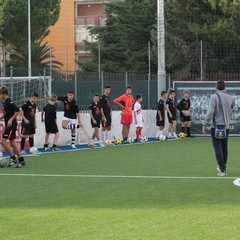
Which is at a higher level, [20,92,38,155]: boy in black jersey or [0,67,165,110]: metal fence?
[0,67,165,110]: metal fence

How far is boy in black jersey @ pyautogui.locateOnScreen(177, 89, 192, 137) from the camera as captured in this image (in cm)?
2883

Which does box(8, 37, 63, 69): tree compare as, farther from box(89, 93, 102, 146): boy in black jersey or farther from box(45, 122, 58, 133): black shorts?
box(45, 122, 58, 133): black shorts

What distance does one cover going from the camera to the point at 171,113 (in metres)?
28.3

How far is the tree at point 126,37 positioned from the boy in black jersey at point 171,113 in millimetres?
27655

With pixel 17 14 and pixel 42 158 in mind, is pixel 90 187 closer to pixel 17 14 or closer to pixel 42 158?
pixel 42 158

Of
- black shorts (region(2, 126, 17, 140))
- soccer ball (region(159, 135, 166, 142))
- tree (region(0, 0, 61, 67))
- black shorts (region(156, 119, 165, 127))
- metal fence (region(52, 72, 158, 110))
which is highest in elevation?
tree (region(0, 0, 61, 67))

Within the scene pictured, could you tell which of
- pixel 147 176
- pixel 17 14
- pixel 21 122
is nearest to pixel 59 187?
pixel 147 176

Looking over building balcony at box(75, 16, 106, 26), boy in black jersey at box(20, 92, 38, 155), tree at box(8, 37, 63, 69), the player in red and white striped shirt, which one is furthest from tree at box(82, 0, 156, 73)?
boy in black jersey at box(20, 92, 38, 155)

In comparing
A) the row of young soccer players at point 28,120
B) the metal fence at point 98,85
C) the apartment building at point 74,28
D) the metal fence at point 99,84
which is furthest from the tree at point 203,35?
the row of young soccer players at point 28,120

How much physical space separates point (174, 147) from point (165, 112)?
623 cm

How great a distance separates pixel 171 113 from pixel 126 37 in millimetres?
31686

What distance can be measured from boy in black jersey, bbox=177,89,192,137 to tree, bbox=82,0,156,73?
26.9 m

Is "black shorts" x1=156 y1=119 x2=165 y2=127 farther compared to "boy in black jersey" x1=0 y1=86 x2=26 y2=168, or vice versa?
"black shorts" x1=156 y1=119 x2=165 y2=127

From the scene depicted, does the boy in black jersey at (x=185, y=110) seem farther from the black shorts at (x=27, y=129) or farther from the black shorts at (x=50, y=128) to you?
the black shorts at (x=27, y=129)
